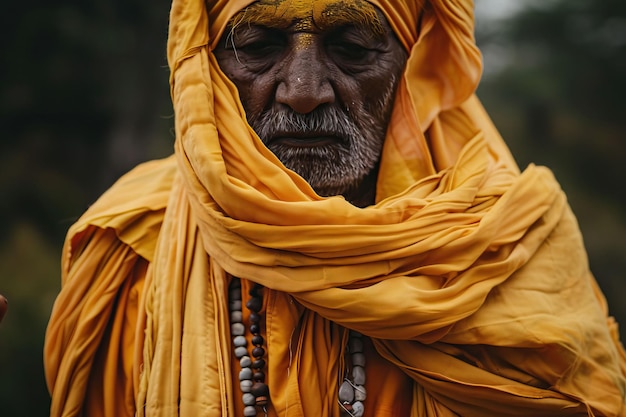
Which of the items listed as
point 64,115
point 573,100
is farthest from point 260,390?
point 573,100

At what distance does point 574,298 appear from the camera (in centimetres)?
219

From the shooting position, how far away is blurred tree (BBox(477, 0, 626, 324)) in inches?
284

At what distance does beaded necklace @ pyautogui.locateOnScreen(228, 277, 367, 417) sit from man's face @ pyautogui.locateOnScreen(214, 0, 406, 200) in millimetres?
409

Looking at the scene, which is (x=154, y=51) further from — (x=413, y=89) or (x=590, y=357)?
(x=590, y=357)

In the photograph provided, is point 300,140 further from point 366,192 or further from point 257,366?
point 257,366

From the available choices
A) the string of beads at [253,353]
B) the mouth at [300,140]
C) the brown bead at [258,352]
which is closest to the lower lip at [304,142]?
the mouth at [300,140]

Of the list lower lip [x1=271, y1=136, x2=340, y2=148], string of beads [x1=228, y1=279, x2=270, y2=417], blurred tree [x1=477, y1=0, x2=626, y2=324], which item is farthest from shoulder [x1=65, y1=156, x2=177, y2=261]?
blurred tree [x1=477, y1=0, x2=626, y2=324]

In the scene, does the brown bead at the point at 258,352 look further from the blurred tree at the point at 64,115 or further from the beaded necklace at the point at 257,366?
the blurred tree at the point at 64,115

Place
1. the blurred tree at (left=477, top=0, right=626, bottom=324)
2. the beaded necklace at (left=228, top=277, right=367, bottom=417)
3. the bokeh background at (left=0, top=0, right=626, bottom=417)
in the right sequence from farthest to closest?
the blurred tree at (left=477, top=0, right=626, bottom=324) → the bokeh background at (left=0, top=0, right=626, bottom=417) → the beaded necklace at (left=228, top=277, right=367, bottom=417)

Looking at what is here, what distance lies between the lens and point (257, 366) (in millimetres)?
2113

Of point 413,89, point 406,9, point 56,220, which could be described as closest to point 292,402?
point 413,89

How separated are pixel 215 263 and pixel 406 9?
0.96 m

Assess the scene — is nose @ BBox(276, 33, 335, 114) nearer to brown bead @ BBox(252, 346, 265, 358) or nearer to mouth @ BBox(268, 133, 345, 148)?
mouth @ BBox(268, 133, 345, 148)

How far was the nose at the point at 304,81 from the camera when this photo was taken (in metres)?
2.17
